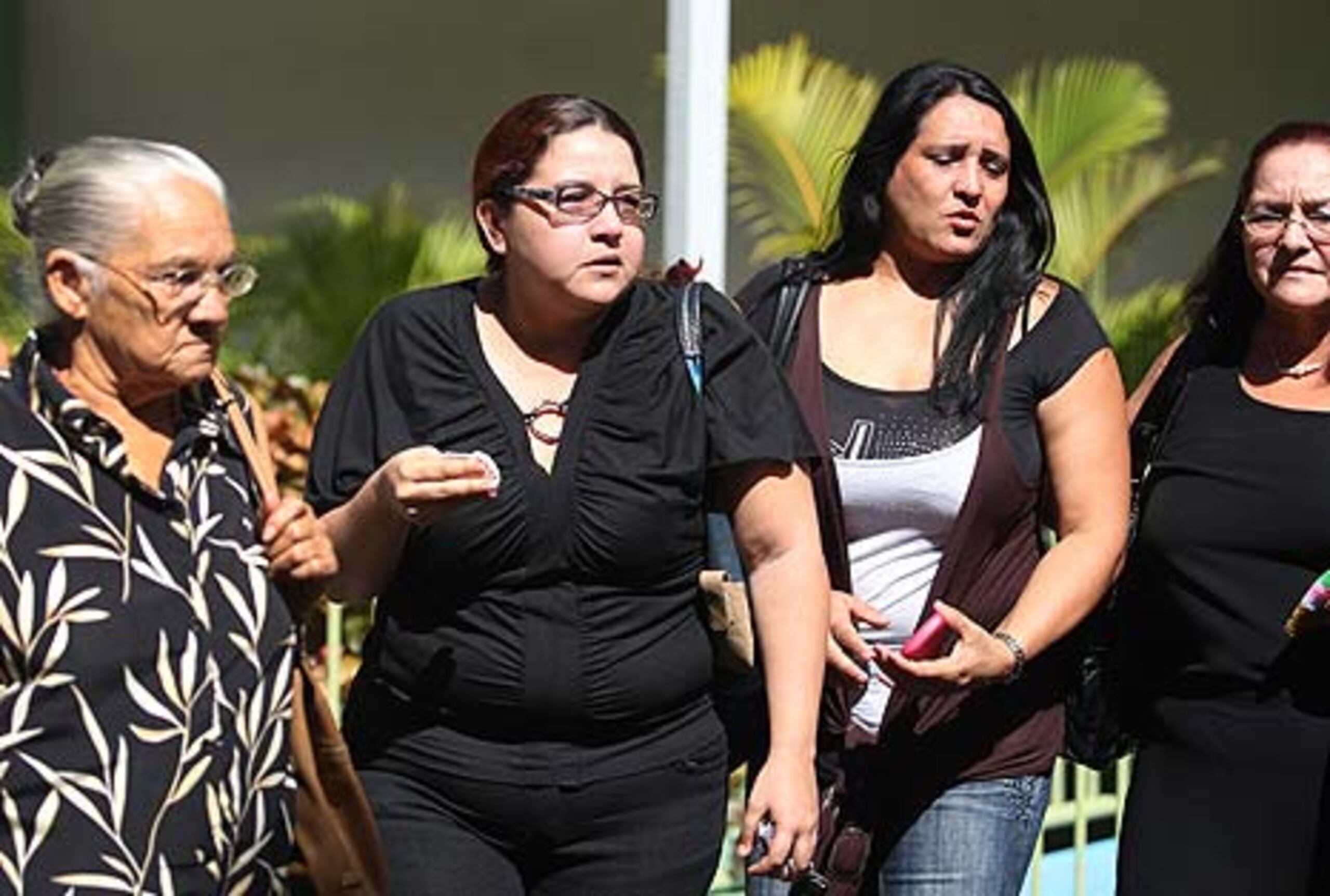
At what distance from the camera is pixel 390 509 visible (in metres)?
3.60

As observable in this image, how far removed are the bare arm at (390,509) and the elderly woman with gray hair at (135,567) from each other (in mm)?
185

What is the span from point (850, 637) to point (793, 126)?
431cm

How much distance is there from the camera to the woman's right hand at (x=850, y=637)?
13.4 ft

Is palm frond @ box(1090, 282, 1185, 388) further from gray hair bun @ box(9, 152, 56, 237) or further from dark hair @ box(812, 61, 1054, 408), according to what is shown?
gray hair bun @ box(9, 152, 56, 237)

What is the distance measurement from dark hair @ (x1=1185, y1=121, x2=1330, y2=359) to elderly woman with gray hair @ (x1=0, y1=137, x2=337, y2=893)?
5.69 feet

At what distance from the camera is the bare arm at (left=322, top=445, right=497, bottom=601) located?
3471mm

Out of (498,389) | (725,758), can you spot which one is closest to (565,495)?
(498,389)

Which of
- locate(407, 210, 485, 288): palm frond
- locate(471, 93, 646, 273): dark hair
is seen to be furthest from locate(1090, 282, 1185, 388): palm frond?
locate(471, 93, 646, 273): dark hair

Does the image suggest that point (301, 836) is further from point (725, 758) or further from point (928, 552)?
point (928, 552)

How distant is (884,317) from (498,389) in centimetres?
80

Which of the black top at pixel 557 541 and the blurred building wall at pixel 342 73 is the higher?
the black top at pixel 557 541

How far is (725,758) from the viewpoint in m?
3.93

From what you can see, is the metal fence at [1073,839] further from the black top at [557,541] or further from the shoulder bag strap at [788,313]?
the black top at [557,541]

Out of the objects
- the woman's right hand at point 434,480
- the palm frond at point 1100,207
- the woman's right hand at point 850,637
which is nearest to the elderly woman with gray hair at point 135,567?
the woman's right hand at point 434,480
